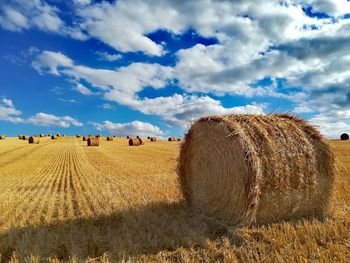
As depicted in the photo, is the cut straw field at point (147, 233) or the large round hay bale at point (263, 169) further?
the large round hay bale at point (263, 169)

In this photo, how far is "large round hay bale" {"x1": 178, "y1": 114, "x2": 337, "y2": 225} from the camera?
6.75 m

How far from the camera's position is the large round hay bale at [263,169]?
6754mm

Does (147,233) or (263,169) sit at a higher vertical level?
(263,169)

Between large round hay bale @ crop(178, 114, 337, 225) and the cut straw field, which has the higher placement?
large round hay bale @ crop(178, 114, 337, 225)

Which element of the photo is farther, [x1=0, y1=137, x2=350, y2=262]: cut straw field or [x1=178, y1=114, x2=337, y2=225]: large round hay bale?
[x1=178, y1=114, x2=337, y2=225]: large round hay bale

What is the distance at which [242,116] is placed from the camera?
25.3 ft

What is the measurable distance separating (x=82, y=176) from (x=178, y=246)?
10329 millimetres

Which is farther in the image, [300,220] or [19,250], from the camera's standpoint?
[300,220]

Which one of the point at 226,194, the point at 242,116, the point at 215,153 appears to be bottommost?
the point at 226,194

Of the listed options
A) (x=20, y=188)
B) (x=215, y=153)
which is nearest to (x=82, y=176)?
(x=20, y=188)

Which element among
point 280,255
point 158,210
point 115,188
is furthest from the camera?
point 115,188

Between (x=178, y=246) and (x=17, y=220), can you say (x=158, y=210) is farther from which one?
(x=17, y=220)

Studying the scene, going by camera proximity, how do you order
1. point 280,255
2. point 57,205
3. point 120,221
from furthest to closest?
1. point 57,205
2. point 120,221
3. point 280,255

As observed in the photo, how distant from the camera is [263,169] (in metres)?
6.76
